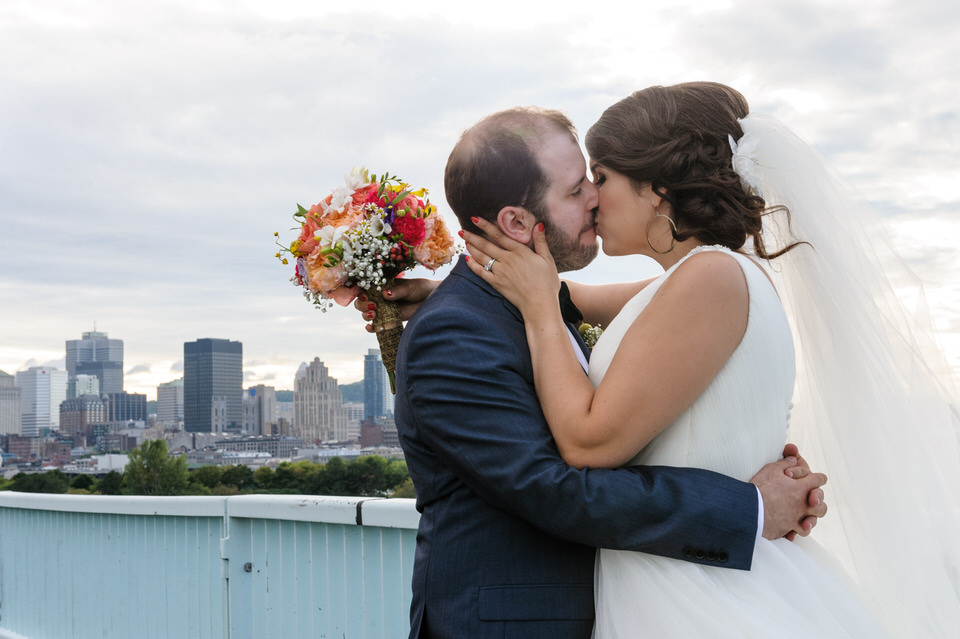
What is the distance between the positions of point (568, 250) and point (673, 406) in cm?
58

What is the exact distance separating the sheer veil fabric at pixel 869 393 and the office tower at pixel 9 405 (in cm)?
9044

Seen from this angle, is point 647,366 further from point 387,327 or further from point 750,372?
point 387,327

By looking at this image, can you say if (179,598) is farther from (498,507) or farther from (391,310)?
(498,507)

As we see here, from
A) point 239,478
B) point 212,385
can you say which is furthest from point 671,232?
point 212,385

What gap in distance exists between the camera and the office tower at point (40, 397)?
84312mm

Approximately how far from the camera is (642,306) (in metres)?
2.01

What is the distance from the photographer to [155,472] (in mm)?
51312

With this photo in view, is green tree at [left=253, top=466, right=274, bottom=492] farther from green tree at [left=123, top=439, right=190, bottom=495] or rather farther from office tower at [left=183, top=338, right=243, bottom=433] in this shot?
office tower at [left=183, top=338, right=243, bottom=433]

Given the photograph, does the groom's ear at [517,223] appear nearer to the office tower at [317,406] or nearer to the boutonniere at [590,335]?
the boutonniere at [590,335]

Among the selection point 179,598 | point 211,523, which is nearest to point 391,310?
point 211,523

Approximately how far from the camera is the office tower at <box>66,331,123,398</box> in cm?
10169

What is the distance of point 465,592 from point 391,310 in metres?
0.95

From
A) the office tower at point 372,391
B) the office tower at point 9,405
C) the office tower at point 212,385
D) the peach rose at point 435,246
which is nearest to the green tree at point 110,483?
the office tower at point 372,391

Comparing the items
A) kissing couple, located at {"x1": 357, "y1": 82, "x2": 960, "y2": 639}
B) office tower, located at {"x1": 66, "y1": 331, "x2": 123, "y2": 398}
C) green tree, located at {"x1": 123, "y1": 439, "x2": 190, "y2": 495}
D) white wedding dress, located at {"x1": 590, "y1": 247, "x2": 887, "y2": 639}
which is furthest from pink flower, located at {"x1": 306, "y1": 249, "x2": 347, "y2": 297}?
office tower, located at {"x1": 66, "y1": 331, "x2": 123, "y2": 398}
